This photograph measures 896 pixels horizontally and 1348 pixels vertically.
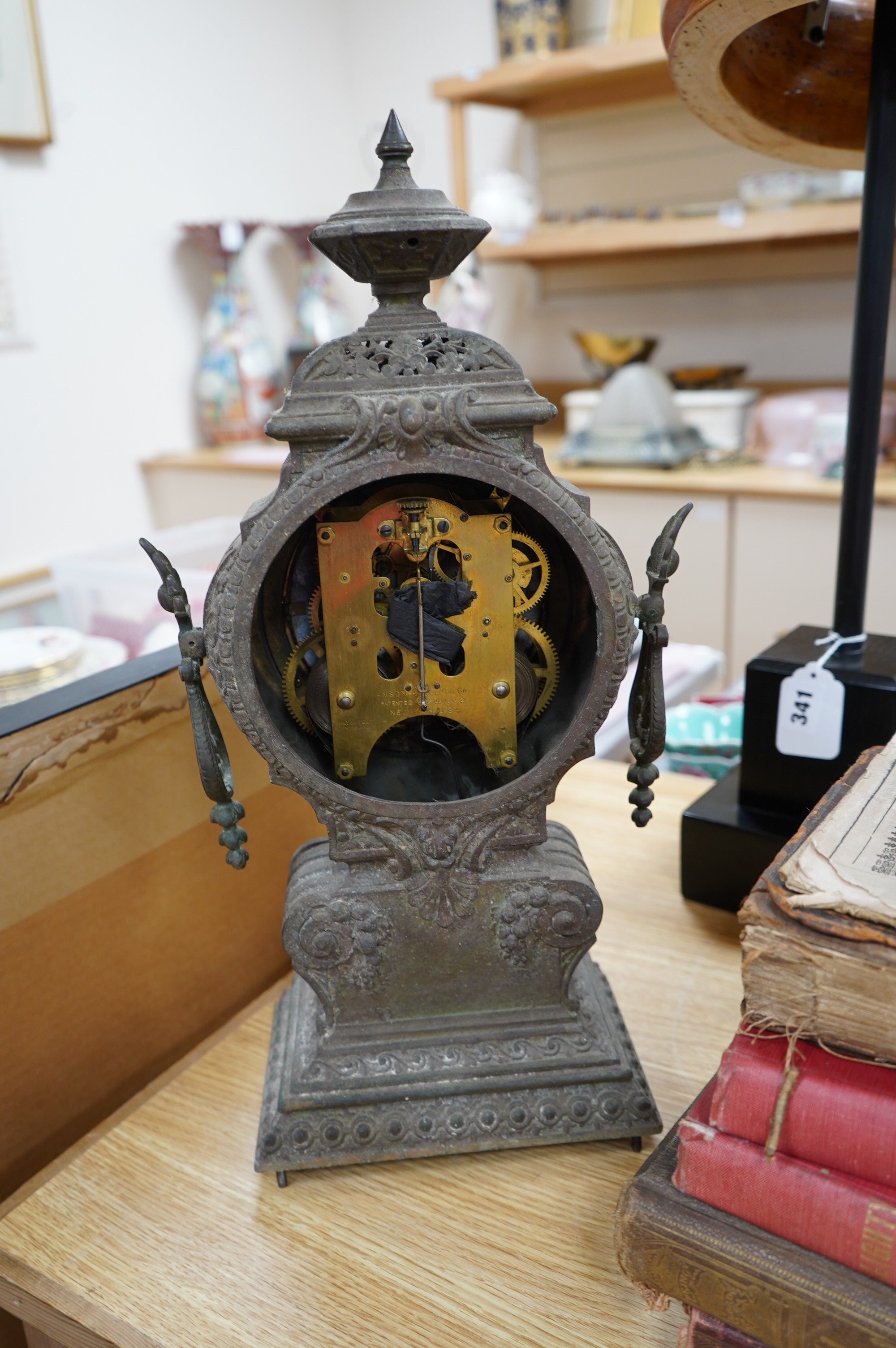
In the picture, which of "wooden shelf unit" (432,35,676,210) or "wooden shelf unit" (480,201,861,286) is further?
"wooden shelf unit" (432,35,676,210)

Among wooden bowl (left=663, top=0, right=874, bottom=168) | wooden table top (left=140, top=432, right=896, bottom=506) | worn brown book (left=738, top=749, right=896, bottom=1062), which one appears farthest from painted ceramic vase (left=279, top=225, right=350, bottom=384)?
worn brown book (left=738, top=749, right=896, bottom=1062)

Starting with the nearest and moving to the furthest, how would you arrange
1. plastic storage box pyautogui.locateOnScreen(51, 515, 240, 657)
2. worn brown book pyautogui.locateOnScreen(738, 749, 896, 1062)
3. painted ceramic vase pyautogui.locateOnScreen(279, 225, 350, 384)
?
worn brown book pyautogui.locateOnScreen(738, 749, 896, 1062) < plastic storage box pyautogui.locateOnScreen(51, 515, 240, 657) < painted ceramic vase pyautogui.locateOnScreen(279, 225, 350, 384)

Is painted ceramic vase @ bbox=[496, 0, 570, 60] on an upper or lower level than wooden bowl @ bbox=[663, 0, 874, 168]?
upper

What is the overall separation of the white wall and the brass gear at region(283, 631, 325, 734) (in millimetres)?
2050

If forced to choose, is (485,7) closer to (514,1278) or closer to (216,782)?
(216,782)

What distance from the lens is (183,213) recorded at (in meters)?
3.00

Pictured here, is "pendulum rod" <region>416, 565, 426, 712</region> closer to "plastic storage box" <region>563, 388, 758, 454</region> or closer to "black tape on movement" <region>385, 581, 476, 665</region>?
"black tape on movement" <region>385, 581, 476, 665</region>

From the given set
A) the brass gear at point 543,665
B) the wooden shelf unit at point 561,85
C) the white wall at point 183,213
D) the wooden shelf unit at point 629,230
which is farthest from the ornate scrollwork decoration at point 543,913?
the wooden shelf unit at point 561,85

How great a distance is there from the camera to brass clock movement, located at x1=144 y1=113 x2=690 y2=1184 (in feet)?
2.36

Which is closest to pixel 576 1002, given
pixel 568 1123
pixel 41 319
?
pixel 568 1123

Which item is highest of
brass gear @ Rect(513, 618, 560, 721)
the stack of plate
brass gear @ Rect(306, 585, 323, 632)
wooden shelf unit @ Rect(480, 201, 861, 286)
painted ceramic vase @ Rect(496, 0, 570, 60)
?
painted ceramic vase @ Rect(496, 0, 570, 60)

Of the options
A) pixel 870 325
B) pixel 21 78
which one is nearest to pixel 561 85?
pixel 21 78

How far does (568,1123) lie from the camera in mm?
797

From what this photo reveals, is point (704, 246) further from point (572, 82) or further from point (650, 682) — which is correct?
point (650, 682)
